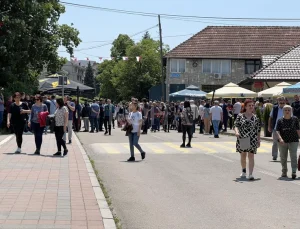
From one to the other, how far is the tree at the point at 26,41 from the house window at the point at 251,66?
92.1 feet

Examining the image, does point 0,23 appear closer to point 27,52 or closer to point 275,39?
point 27,52

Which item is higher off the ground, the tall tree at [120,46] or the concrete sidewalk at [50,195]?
the tall tree at [120,46]

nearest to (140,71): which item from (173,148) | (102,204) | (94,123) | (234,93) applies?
(234,93)

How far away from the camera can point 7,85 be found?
38.3 meters

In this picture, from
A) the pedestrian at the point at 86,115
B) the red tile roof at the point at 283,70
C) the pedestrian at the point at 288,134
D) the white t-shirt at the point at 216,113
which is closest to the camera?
the pedestrian at the point at 288,134

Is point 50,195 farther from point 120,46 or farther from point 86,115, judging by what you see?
point 120,46

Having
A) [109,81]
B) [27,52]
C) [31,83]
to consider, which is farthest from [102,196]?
[109,81]

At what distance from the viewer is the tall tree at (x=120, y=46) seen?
372 feet

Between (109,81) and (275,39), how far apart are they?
44.7m

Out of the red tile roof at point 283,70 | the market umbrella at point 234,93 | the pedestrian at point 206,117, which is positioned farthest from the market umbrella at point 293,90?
the red tile roof at point 283,70

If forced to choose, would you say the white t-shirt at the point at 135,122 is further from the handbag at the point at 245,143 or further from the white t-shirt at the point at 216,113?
the white t-shirt at the point at 216,113

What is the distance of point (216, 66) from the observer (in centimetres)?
6850

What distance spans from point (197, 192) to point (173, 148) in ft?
36.4

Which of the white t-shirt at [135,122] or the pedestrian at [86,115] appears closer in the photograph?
the white t-shirt at [135,122]
